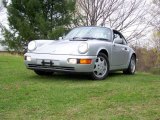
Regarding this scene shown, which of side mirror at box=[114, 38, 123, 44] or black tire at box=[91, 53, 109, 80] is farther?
side mirror at box=[114, 38, 123, 44]

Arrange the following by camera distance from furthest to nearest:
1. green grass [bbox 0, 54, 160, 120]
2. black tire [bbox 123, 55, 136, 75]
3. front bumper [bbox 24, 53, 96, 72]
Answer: black tire [bbox 123, 55, 136, 75] < front bumper [bbox 24, 53, 96, 72] < green grass [bbox 0, 54, 160, 120]

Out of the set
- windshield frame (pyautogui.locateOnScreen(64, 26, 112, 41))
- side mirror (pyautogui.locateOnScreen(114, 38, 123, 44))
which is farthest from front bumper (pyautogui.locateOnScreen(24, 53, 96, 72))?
side mirror (pyautogui.locateOnScreen(114, 38, 123, 44))

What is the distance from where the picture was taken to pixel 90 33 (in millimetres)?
8477

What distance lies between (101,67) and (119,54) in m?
1.06

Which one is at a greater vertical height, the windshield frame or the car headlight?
the windshield frame

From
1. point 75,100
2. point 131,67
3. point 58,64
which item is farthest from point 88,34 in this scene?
point 75,100

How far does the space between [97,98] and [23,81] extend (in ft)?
7.19

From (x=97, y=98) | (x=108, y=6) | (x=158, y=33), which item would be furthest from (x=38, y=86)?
(x=158, y=33)

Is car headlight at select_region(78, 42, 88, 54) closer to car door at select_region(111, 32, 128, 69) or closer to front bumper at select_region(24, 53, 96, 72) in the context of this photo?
front bumper at select_region(24, 53, 96, 72)

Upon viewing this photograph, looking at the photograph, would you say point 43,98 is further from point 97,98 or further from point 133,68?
point 133,68

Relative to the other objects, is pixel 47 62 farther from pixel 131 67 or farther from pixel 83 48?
pixel 131 67

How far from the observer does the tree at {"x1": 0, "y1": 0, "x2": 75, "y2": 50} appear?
85.8 feet

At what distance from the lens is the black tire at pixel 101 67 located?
762 cm

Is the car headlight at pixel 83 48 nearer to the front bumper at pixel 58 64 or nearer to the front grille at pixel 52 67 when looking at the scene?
the front bumper at pixel 58 64
